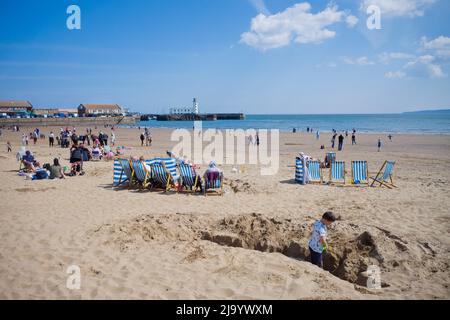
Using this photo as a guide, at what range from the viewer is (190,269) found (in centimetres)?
448

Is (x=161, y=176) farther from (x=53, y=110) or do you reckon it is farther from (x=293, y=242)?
(x=53, y=110)

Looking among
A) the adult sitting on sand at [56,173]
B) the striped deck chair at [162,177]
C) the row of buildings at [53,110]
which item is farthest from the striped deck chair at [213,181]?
the row of buildings at [53,110]

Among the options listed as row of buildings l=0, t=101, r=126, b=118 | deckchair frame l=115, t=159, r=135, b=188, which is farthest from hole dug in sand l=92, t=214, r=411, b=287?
row of buildings l=0, t=101, r=126, b=118

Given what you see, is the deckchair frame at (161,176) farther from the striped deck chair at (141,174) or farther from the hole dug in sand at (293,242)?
the hole dug in sand at (293,242)

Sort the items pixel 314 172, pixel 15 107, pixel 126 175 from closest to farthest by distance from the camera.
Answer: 1. pixel 126 175
2. pixel 314 172
3. pixel 15 107

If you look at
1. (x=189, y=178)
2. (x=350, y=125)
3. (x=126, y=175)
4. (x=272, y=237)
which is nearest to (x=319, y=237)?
(x=272, y=237)

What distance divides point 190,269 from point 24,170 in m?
10.5

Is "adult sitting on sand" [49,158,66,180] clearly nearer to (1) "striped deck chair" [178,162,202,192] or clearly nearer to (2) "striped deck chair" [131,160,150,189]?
(2) "striped deck chair" [131,160,150,189]

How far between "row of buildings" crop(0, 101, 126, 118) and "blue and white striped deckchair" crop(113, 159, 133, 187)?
79.3 m

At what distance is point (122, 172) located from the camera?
10148 mm

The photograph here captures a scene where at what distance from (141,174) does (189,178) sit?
154 centimetres

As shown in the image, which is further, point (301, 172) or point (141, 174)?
point (301, 172)

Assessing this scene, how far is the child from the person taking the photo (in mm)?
4434
